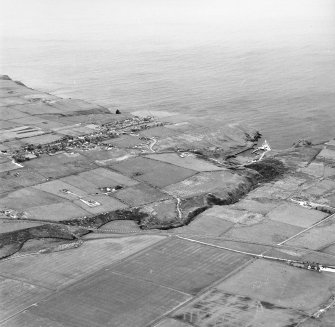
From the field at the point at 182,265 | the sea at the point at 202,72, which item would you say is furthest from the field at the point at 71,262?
the sea at the point at 202,72

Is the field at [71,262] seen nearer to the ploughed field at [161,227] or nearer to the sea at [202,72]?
the ploughed field at [161,227]

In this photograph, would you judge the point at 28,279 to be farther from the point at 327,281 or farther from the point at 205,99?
the point at 205,99

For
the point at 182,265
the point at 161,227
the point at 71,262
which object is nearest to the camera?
the point at 182,265

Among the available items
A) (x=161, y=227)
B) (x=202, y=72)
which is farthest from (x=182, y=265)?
(x=202, y=72)

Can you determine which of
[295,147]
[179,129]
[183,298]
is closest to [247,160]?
[295,147]

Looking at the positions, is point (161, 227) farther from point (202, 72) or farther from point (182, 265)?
point (202, 72)

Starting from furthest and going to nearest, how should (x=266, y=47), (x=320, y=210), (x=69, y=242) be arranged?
1. (x=266, y=47)
2. (x=320, y=210)
3. (x=69, y=242)

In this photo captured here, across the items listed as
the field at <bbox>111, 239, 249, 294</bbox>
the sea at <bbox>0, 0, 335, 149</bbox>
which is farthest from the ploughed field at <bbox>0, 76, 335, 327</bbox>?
the sea at <bbox>0, 0, 335, 149</bbox>
